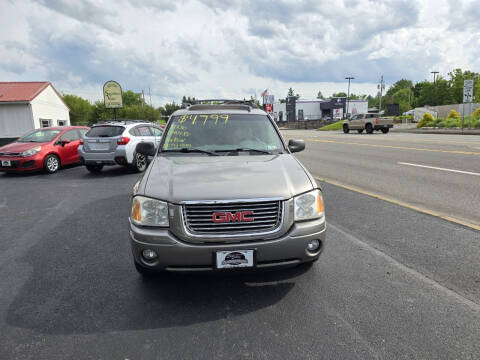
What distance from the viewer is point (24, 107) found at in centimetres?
2520

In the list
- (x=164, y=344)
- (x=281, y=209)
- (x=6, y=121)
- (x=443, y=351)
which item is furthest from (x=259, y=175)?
(x=6, y=121)

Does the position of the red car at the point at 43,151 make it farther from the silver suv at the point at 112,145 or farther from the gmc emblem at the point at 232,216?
the gmc emblem at the point at 232,216

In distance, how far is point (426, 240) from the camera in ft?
13.3

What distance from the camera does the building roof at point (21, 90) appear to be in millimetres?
24995

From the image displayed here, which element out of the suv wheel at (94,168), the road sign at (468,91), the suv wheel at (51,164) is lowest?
the suv wheel at (94,168)

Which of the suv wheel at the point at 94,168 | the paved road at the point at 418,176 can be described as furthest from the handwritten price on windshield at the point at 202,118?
the suv wheel at the point at 94,168

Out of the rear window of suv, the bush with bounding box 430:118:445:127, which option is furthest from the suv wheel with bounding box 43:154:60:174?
the bush with bounding box 430:118:445:127

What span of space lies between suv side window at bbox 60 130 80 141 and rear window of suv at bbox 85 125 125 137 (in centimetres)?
193

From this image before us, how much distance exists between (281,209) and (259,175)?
1.36 feet

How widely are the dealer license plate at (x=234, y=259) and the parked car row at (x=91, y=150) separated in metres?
7.83

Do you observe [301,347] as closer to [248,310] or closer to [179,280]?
[248,310]

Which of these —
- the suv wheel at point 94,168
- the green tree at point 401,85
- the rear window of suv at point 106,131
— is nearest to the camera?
the rear window of suv at point 106,131

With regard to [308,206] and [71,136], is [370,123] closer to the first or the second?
[71,136]

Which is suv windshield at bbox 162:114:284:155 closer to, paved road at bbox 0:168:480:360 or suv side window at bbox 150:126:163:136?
paved road at bbox 0:168:480:360
